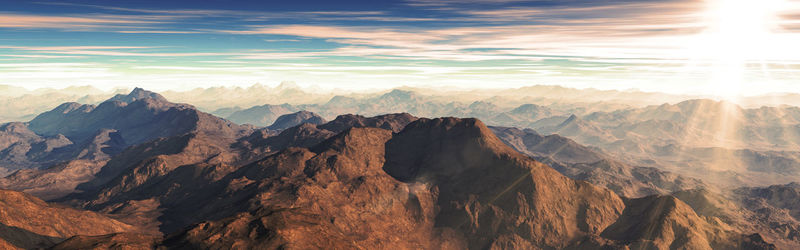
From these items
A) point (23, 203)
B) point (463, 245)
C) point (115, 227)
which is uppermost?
point (23, 203)

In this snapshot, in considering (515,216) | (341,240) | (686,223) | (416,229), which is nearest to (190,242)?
(341,240)

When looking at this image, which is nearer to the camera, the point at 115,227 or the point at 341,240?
the point at 341,240

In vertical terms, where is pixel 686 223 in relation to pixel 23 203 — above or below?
below

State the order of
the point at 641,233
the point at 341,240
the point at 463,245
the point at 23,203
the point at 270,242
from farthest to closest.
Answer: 1. the point at 463,245
2. the point at 641,233
3. the point at 23,203
4. the point at 341,240
5. the point at 270,242

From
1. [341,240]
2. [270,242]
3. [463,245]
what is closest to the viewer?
[270,242]

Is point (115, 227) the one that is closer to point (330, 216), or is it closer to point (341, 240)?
point (330, 216)

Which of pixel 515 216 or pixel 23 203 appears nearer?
pixel 23 203

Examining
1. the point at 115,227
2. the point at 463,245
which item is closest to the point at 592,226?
the point at 463,245

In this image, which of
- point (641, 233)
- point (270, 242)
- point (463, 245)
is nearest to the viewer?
point (270, 242)

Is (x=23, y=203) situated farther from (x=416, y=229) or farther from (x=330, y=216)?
(x=416, y=229)
